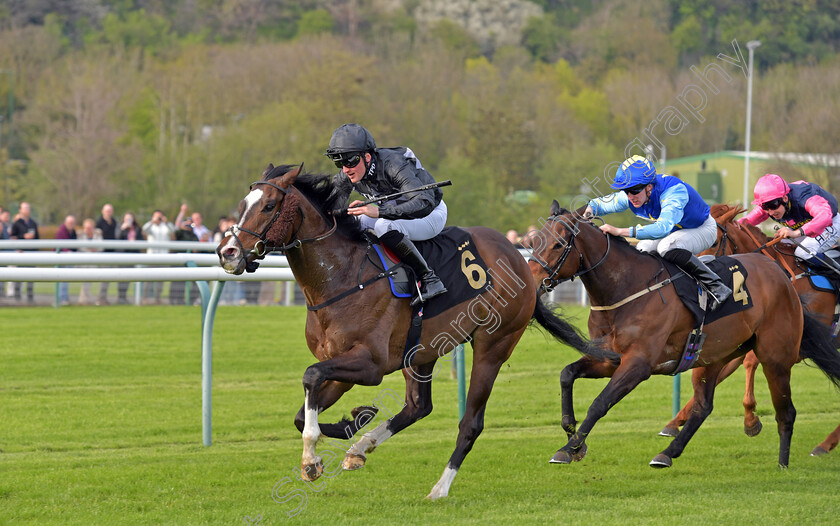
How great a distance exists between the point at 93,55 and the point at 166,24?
103 feet

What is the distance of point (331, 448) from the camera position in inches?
267

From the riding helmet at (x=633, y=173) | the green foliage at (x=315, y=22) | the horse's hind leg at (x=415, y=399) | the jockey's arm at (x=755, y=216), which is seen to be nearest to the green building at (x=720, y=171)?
the jockey's arm at (x=755, y=216)

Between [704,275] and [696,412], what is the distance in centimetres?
97

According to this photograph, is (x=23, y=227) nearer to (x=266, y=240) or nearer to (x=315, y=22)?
(x=266, y=240)

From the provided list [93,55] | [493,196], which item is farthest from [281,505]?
[93,55]

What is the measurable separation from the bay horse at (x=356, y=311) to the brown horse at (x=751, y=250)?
6.31ft

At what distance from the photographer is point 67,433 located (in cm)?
683

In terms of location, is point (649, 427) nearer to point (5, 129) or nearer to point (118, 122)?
point (118, 122)

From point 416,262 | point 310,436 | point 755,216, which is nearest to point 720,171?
point 755,216

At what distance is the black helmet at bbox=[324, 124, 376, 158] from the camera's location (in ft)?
17.6

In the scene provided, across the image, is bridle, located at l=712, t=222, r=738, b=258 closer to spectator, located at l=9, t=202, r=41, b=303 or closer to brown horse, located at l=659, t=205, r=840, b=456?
brown horse, located at l=659, t=205, r=840, b=456

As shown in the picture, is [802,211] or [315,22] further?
[315,22]

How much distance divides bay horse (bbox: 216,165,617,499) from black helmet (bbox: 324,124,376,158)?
0.16 metres

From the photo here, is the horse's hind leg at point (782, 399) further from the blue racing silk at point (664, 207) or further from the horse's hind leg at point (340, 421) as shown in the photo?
the horse's hind leg at point (340, 421)
